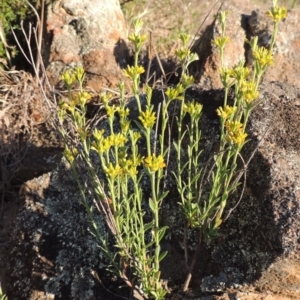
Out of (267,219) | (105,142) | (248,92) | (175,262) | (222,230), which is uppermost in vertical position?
(248,92)

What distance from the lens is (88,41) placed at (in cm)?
392

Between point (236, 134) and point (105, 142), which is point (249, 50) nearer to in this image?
point (236, 134)

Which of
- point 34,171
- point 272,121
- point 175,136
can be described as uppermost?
point 272,121

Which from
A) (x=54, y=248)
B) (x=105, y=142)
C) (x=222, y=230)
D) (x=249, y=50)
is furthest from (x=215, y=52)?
(x=105, y=142)

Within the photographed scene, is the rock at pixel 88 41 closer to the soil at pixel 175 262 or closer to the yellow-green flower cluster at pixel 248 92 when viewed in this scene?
the soil at pixel 175 262

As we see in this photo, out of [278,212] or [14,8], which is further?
[14,8]

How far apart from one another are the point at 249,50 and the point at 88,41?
1.23 m

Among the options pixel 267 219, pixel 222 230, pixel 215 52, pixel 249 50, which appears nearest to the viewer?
pixel 267 219

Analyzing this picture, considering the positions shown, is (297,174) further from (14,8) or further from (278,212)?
(14,8)

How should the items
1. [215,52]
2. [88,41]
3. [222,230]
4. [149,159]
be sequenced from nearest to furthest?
[149,159], [222,230], [215,52], [88,41]

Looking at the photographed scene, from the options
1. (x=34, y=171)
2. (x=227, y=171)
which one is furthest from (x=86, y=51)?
(x=227, y=171)

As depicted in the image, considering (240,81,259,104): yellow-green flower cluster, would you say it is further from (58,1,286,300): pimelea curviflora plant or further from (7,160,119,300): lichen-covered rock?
(7,160,119,300): lichen-covered rock

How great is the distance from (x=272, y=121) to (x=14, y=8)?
9.41ft

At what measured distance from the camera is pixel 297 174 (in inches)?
79.7
